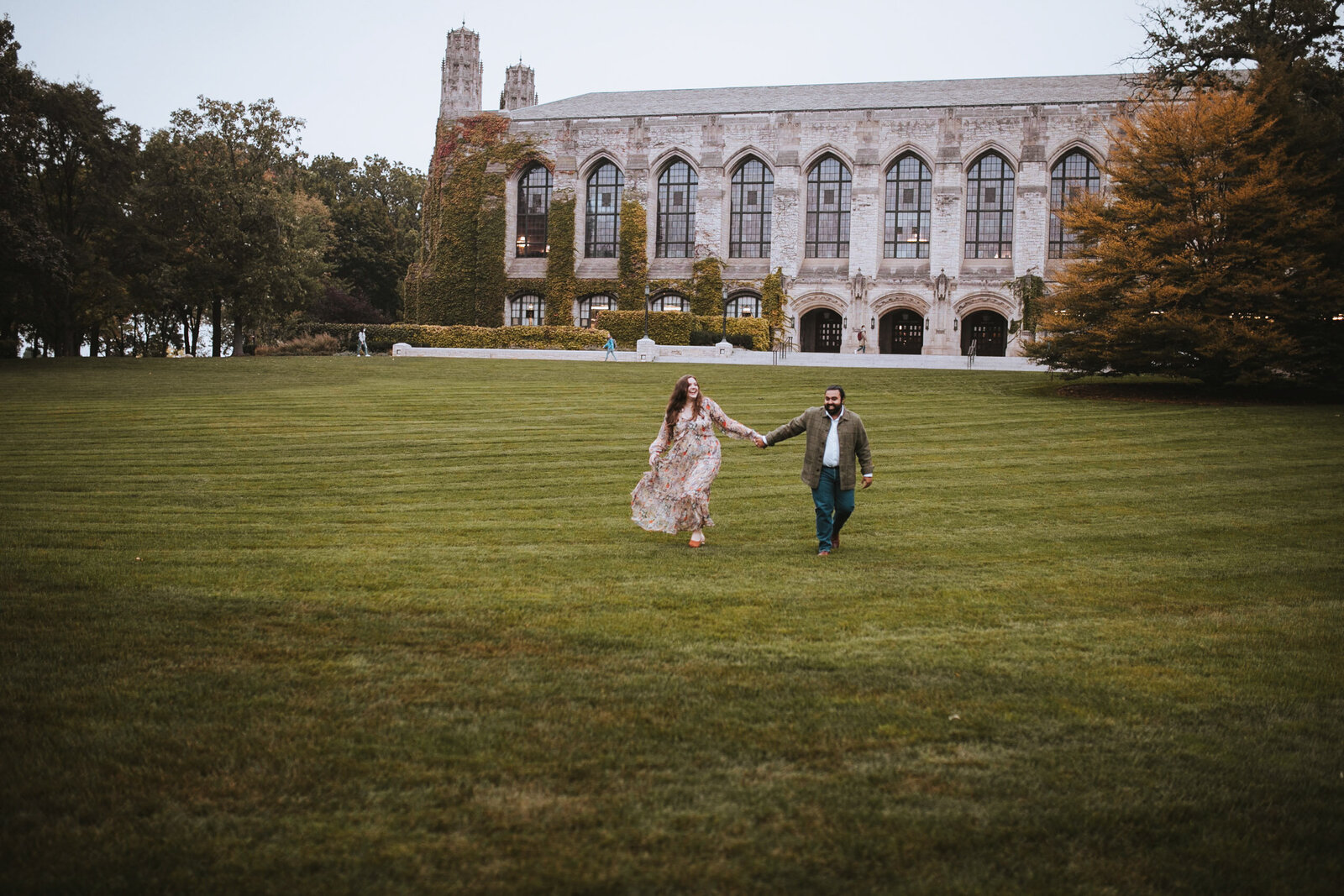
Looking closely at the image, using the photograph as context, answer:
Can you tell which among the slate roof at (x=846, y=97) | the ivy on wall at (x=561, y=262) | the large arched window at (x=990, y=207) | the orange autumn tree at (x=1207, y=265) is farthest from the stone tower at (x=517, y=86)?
the orange autumn tree at (x=1207, y=265)

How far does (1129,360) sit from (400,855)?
2431 centimetres

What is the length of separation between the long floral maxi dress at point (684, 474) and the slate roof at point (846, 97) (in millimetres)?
41726

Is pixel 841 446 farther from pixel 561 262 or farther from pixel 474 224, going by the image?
pixel 474 224

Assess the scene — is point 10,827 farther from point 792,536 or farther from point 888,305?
point 888,305

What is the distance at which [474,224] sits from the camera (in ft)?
170

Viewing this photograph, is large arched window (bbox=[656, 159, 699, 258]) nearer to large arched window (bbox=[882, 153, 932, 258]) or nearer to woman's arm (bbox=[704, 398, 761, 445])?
large arched window (bbox=[882, 153, 932, 258])

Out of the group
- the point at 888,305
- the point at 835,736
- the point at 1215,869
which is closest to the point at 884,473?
the point at 835,736

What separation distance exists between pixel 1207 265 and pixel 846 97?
2936 centimetres

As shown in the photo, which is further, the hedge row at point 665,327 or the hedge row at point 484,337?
the hedge row at point 665,327

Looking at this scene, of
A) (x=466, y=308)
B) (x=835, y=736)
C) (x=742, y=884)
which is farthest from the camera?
(x=466, y=308)

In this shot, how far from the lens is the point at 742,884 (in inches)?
136

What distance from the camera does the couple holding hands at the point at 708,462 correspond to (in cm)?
912

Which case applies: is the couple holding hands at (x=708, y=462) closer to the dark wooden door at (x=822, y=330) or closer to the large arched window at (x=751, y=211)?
the dark wooden door at (x=822, y=330)

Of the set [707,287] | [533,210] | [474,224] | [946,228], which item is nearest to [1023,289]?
[946,228]
